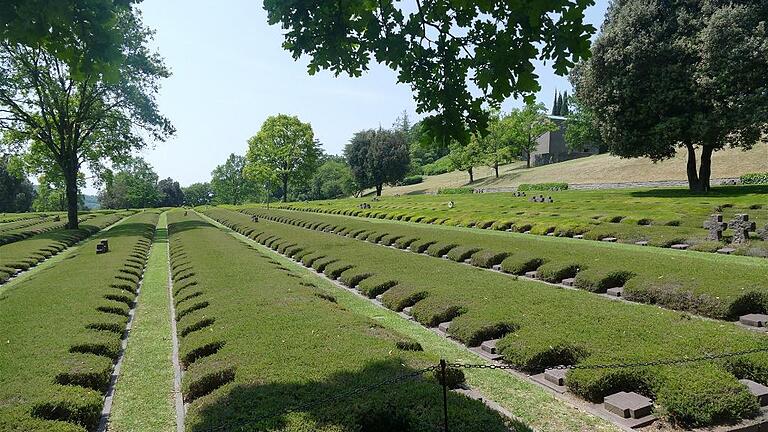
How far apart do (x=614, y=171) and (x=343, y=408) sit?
62.4m

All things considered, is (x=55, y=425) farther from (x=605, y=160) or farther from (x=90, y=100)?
(x=605, y=160)

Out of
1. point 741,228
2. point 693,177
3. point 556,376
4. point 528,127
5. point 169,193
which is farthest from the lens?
point 169,193

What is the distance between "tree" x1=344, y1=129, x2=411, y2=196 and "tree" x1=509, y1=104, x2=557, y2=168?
1888cm

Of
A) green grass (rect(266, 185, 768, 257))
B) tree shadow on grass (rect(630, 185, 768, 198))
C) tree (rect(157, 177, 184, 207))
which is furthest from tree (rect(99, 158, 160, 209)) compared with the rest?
tree shadow on grass (rect(630, 185, 768, 198))

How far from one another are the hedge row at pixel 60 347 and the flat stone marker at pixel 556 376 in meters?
6.06

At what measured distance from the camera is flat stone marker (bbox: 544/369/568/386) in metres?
7.05

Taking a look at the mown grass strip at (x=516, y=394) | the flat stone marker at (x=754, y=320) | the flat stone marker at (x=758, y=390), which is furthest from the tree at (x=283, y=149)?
the flat stone marker at (x=758, y=390)

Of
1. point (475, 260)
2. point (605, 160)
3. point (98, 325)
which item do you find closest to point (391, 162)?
point (605, 160)

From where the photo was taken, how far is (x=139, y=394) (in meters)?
7.89

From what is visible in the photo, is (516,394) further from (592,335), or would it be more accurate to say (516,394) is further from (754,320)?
(754,320)

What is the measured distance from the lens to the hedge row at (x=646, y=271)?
9.51 meters

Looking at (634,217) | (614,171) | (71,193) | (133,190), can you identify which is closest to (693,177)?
(634,217)

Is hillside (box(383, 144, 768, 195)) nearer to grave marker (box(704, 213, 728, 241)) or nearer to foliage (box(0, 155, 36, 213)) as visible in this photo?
grave marker (box(704, 213, 728, 241))

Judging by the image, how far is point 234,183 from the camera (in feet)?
421
